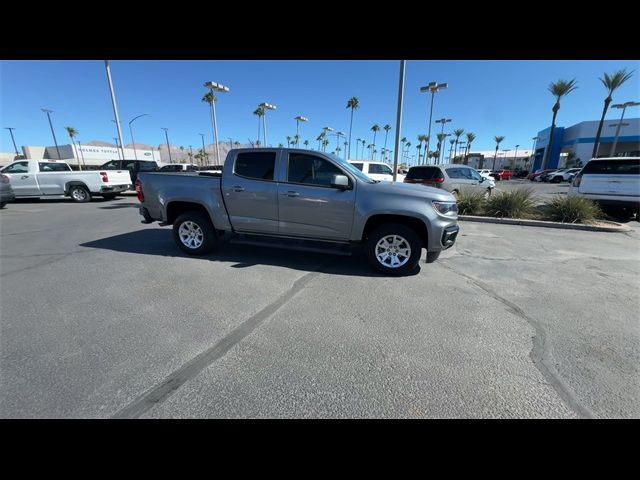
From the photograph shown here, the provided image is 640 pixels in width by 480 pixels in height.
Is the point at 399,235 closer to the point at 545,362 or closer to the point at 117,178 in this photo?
the point at 545,362

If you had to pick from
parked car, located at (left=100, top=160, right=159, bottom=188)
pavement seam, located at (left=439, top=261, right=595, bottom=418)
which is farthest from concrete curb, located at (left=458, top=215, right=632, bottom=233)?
parked car, located at (left=100, top=160, right=159, bottom=188)

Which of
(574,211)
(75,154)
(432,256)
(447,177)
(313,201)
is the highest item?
(75,154)

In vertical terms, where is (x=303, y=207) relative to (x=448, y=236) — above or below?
above

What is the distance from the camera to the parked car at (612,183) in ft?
29.6

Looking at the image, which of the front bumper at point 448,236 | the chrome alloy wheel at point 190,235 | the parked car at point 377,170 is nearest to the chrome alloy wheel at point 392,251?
the front bumper at point 448,236

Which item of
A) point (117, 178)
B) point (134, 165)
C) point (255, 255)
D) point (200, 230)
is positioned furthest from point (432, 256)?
point (134, 165)

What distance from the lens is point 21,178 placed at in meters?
12.6

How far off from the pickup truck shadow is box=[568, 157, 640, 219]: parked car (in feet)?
30.1

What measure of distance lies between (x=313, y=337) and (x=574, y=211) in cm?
990

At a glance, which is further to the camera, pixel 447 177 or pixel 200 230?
pixel 447 177

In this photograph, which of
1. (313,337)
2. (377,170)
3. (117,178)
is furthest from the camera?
(377,170)
